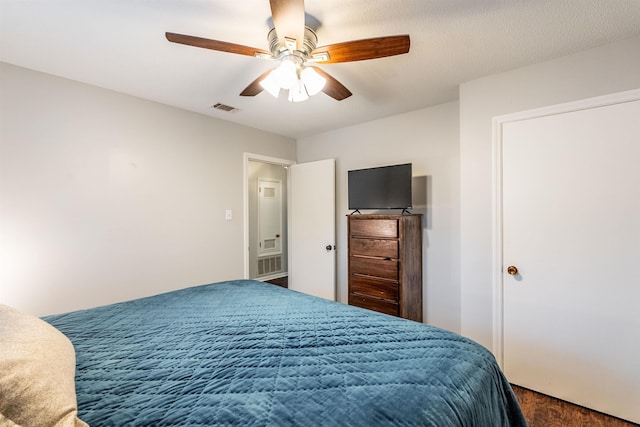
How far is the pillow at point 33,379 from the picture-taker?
61 cm

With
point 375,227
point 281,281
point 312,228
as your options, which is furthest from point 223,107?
point 281,281

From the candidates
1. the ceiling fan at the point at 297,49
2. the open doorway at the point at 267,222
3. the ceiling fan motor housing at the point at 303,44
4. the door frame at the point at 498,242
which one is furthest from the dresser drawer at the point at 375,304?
the open doorway at the point at 267,222

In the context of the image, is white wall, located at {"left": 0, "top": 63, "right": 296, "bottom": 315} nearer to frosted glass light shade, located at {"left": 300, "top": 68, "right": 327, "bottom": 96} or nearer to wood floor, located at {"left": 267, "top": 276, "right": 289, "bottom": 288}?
frosted glass light shade, located at {"left": 300, "top": 68, "right": 327, "bottom": 96}

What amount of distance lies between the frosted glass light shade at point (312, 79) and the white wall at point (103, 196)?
176cm

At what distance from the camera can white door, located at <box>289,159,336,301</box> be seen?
3562mm

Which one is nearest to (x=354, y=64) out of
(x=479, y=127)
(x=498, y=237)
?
(x=479, y=127)

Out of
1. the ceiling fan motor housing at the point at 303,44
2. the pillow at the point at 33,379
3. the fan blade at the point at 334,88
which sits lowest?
the pillow at the point at 33,379

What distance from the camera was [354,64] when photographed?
2.02m

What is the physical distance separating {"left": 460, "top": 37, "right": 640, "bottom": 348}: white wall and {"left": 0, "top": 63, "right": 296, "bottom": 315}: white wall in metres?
2.42

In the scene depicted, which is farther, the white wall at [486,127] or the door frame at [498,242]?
the door frame at [498,242]

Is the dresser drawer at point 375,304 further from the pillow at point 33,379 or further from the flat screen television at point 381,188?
the pillow at point 33,379

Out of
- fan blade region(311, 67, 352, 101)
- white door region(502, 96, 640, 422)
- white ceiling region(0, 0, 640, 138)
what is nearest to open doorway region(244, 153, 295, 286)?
white ceiling region(0, 0, 640, 138)

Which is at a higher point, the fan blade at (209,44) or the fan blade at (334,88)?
the fan blade at (209,44)

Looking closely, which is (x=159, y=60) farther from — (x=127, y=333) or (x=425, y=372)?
(x=425, y=372)
